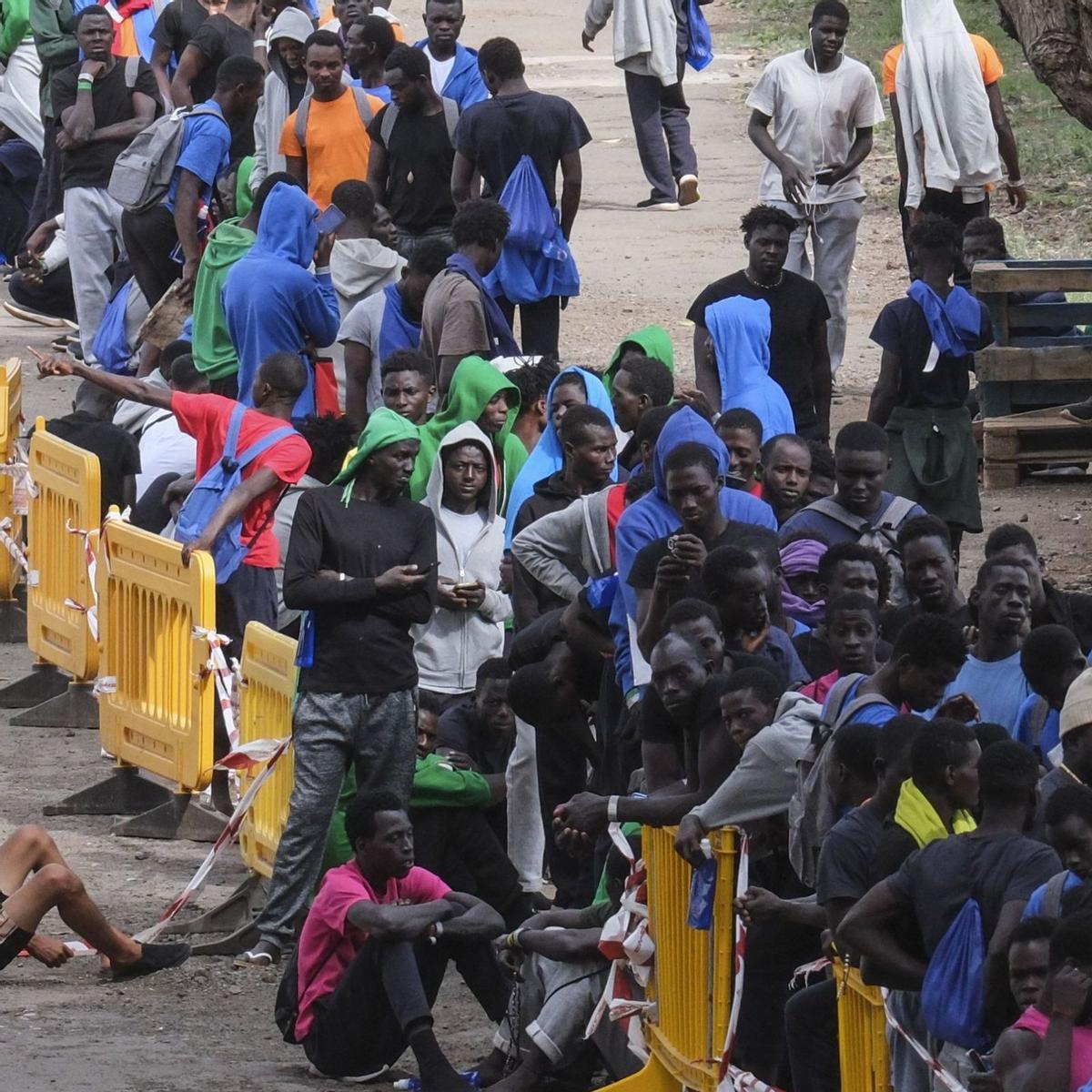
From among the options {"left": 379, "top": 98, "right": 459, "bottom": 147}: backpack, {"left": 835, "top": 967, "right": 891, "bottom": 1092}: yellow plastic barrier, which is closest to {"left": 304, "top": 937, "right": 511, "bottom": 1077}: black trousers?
{"left": 835, "top": 967, "right": 891, "bottom": 1092}: yellow plastic barrier

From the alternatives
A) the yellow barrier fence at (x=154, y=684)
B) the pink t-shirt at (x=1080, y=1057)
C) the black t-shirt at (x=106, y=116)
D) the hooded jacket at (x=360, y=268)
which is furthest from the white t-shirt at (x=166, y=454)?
the pink t-shirt at (x=1080, y=1057)

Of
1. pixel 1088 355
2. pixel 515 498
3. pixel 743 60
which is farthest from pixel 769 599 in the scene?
pixel 743 60

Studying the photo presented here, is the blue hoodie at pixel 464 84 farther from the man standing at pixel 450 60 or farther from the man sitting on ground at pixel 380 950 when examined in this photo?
the man sitting on ground at pixel 380 950

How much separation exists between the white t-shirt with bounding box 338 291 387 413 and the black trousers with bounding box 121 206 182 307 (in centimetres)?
280

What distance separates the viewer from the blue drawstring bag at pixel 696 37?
57.7 feet

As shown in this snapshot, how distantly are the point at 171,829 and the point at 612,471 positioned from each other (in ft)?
8.16

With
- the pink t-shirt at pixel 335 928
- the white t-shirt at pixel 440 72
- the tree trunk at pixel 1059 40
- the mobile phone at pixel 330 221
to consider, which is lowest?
the pink t-shirt at pixel 335 928

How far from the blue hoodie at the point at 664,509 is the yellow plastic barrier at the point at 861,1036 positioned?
2.00 m

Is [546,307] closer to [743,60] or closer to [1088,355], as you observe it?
[1088,355]

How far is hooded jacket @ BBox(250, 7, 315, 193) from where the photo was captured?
1291 centimetres

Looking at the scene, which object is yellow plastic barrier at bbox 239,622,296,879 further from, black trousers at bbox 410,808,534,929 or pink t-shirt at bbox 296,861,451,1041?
pink t-shirt at bbox 296,861,451,1041

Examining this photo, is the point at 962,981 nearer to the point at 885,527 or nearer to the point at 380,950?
the point at 380,950

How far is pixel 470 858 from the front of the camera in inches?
327

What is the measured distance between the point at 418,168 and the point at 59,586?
267cm
